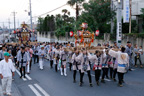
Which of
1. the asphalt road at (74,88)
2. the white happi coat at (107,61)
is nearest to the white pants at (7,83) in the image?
the asphalt road at (74,88)

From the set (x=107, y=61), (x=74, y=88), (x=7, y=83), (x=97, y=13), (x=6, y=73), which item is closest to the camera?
(x=6, y=73)

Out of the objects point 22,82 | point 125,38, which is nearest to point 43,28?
point 125,38

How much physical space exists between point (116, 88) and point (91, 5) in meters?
17.3

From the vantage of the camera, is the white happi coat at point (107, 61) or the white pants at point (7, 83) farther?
the white happi coat at point (107, 61)

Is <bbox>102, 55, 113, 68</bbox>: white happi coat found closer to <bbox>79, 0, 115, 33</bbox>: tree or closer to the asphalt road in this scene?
the asphalt road

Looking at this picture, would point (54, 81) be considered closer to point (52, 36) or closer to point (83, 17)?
point (83, 17)

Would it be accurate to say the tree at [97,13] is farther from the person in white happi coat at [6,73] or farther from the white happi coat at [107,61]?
the person in white happi coat at [6,73]

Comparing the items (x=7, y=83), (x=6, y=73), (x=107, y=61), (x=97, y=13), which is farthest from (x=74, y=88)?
(x=97, y=13)

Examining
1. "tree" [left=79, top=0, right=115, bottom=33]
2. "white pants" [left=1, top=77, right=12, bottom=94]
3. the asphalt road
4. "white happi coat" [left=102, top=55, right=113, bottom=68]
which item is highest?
"tree" [left=79, top=0, right=115, bottom=33]

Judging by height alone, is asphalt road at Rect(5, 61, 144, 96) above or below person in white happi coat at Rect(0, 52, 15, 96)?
below

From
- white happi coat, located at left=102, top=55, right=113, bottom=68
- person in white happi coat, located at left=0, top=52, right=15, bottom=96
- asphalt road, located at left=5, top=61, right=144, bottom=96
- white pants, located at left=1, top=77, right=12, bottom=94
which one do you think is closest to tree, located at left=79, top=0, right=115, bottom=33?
white happi coat, located at left=102, top=55, right=113, bottom=68

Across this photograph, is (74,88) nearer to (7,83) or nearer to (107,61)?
(107,61)

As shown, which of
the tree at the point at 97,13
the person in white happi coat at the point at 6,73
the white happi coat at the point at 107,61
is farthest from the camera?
the tree at the point at 97,13

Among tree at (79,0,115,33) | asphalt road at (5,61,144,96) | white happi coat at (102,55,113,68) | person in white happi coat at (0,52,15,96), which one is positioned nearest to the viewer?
person in white happi coat at (0,52,15,96)
